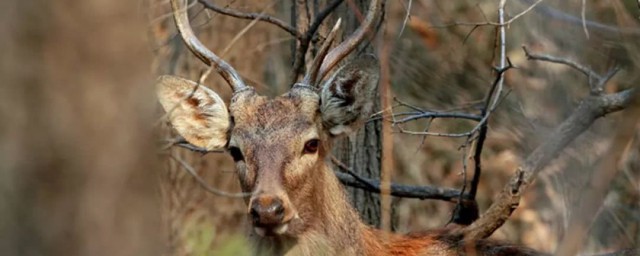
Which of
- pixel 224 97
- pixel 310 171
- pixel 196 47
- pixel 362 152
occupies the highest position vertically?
pixel 196 47

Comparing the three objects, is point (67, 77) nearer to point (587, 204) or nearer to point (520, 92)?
point (587, 204)

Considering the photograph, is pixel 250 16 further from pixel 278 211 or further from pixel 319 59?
pixel 278 211

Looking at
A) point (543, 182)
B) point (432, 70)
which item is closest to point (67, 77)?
point (543, 182)

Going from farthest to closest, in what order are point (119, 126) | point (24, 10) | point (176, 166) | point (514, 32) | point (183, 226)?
1. point (514, 32)
2. point (176, 166)
3. point (183, 226)
4. point (119, 126)
5. point (24, 10)

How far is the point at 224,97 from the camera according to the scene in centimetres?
1222

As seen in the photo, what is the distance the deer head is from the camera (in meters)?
7.01

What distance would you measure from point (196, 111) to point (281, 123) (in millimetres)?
858

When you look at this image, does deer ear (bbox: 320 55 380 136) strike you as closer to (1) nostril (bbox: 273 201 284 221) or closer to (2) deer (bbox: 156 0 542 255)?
(2) deer (bbox: 156 0 542 255)

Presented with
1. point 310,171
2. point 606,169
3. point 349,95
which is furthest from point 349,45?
point 606,169

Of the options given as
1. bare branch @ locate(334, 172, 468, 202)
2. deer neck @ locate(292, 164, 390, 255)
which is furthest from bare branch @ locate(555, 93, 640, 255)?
bare branch @ locate(334, 172, 468, 202)

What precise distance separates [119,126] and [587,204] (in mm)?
1452

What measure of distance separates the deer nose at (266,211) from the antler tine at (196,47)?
4.01ft

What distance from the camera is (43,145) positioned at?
11.2 ft

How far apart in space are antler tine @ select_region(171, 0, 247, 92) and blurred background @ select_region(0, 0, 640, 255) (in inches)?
24.8
